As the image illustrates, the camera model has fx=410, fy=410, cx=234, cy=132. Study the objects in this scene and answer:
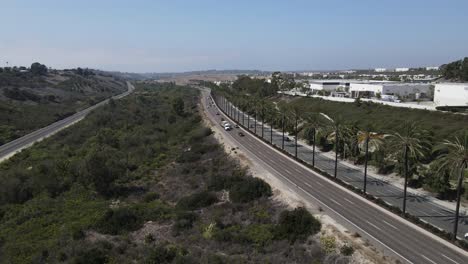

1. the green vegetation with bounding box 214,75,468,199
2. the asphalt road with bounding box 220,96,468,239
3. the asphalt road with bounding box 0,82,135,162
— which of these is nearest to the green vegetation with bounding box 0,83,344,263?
the asphalt road with bounding box 0,82,135,162

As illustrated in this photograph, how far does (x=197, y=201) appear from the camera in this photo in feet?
175

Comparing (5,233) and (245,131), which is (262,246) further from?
(245,131)

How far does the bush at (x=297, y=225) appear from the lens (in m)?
39.1

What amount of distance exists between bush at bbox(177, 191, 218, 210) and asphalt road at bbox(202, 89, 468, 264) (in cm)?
1065

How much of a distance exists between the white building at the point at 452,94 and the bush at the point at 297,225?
245 feet

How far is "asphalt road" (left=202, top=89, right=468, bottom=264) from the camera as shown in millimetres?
33938

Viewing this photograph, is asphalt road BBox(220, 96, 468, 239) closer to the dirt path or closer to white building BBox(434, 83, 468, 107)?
the dirt path

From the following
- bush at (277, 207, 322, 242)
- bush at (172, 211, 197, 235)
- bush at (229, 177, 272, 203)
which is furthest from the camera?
bush at (229, 177, 272, 203)

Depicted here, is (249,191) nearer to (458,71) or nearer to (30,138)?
(30,138)

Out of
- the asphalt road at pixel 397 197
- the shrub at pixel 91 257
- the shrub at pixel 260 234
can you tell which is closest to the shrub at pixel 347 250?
the shrub at pixel 260 234

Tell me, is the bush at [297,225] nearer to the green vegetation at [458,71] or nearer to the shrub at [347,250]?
the shrub at [347,250]

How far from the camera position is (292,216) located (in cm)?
4134

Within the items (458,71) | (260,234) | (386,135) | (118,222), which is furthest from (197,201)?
(458,71)

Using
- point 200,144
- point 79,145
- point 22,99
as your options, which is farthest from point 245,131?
point 22,99
